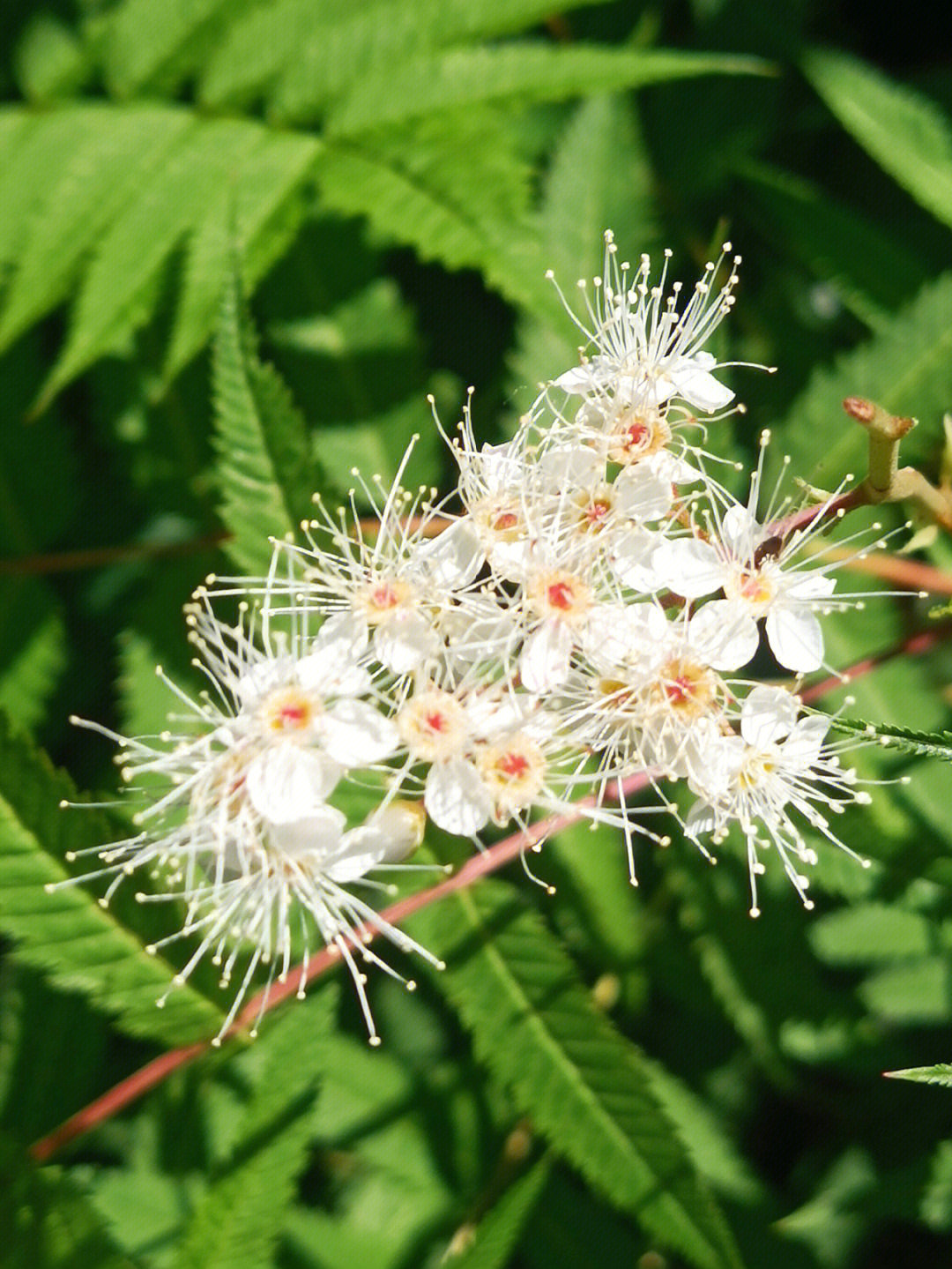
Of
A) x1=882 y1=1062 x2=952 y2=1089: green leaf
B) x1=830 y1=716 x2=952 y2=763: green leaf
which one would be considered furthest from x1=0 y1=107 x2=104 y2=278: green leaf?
x1=882 y1=1062 x2=952 y2=1089: green leaf

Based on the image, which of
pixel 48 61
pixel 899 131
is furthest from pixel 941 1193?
pixel 48 61

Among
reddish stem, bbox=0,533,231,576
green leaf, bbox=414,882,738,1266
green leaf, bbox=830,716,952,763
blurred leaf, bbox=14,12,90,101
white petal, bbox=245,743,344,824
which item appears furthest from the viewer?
blurred leaf, bbox=14,12,90,101

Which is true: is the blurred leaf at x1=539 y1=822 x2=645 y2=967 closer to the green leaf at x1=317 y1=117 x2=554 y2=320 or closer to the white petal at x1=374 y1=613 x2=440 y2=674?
the white petal at x1=374 y1=613 x2=440 y2=674

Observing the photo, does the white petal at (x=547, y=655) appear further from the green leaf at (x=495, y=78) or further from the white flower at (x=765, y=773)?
the green leaf at (x=495, y=78)

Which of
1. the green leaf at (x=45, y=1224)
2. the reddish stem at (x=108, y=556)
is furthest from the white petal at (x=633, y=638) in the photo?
the green leaf at (x=45, y=1224)

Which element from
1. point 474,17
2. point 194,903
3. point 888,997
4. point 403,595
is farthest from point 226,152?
point 888,997
